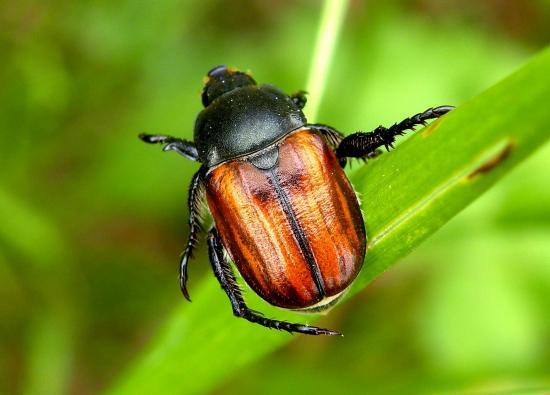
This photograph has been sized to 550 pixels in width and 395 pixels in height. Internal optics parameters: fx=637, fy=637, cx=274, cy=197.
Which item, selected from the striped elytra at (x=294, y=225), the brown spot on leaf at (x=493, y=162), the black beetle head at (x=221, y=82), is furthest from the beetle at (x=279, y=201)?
the brown spot on leaf at (x=493, y=162)

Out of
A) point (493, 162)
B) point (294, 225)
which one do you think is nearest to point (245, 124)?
point (294, 225)

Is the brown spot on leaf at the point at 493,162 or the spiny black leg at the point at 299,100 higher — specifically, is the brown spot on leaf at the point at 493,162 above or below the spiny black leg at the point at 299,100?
above

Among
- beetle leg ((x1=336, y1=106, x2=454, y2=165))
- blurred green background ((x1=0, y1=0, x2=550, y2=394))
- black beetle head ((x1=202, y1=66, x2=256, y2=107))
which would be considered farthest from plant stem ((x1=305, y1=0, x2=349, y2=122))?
blurred green background ((x1=0, y1=0, x2=550, y2=394))

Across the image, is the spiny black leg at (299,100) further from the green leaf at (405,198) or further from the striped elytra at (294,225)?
the green leaf at (405,198)

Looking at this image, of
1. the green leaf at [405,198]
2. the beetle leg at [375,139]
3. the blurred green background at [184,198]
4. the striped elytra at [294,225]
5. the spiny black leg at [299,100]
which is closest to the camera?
the green leaf at [405,198]

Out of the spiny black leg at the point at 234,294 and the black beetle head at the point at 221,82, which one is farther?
the black beetle head at the point at 221,82

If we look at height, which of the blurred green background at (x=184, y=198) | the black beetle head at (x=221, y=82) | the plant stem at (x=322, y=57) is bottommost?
the blurred green background at (x=184, y=198)

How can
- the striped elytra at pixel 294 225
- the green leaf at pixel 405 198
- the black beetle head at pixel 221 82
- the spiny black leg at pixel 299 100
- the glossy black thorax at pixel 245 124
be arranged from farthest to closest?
the black beetle head at pixel 221 82, the spiny black leg at pixel 299 100, the glossy black thorax at pixel 245 124, the striped elytra at pixel 294 225, the green leaf at pixel 405 198
